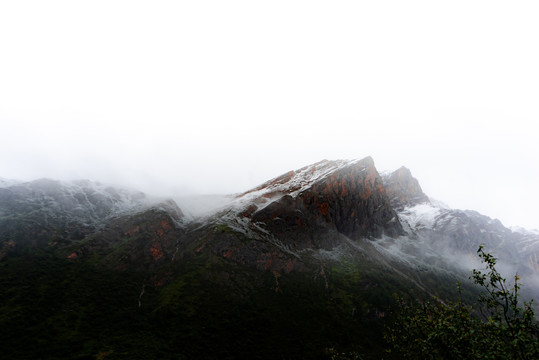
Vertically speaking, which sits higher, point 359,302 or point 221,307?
point 221,307

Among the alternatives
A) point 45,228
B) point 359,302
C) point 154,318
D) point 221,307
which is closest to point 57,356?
point 154,318

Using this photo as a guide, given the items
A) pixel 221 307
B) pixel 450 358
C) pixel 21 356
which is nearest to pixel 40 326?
pixel 21 356

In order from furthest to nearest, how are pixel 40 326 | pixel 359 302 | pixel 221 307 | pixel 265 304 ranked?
1. pixel 359 302
2. pixel 265 304
3. pixel 221 307
4. pixel 40 326

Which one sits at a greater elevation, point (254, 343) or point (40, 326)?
point (40, 326)

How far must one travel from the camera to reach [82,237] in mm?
199500

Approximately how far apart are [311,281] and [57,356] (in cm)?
15026

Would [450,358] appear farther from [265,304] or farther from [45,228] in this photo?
[45,228]

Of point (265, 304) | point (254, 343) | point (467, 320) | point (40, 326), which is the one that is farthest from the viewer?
point (265, 304)

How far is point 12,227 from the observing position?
182m

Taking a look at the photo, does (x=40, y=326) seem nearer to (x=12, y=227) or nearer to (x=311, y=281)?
(x=12, y=227)

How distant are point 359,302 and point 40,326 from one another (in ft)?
588

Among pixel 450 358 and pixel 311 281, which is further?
pixel 311 281

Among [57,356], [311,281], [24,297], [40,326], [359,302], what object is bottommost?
[359,302]

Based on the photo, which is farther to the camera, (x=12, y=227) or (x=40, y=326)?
(x=12, y=227)
